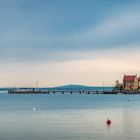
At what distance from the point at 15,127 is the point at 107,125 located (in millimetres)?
14166

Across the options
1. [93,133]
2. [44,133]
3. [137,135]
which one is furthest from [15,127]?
[137,135]

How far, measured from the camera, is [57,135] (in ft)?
194

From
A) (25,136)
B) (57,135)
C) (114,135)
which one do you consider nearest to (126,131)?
(114,135)

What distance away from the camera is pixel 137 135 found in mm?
58000

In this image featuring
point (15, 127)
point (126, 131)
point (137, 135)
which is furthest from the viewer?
point (15, 127)

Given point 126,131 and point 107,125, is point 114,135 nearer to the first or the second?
point 126,131

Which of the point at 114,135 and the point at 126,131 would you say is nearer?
the point at 114,135

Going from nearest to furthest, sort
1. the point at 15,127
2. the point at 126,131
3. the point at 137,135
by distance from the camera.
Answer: the point at 137,135 → the point at 126,131 → the point at 15,127

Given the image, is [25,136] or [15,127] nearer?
[25,136]

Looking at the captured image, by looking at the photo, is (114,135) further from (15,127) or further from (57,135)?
(15,127)

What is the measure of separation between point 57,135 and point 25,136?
13.5ft

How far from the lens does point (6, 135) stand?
5975 centimetres

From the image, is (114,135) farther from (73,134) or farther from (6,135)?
(6,135)

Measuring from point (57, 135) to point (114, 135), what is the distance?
7293 mm
